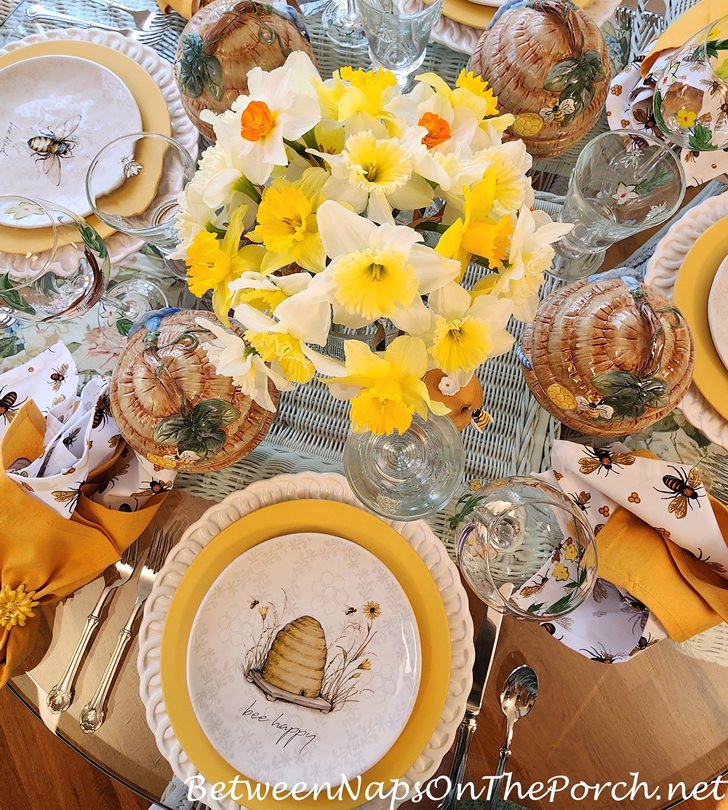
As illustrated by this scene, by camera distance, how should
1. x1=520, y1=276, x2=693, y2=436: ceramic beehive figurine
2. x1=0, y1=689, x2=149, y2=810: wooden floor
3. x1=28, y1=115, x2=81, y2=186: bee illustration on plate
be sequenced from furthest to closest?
x1=0, y1=689, x2=149, y2=810: wooden floor → x1=28, y1=115, x2=81, y2=186: bee illustration on plate → x1=520, y1=276, x2=693, y2=436: ceramic beehive figurine

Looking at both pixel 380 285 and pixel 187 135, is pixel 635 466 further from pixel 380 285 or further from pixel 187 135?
pixel 187 135

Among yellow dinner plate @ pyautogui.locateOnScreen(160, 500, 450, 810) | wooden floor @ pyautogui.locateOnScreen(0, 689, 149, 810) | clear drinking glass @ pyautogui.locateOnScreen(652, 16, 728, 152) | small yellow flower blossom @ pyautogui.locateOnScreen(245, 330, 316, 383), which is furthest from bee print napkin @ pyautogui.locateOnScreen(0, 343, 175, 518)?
wooden floor @ pyautogui.locateOnScreen(0, 689, 149, 810)

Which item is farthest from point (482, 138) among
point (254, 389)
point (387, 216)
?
point (254, 389)

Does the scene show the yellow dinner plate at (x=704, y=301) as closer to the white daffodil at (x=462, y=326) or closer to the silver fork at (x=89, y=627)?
the white daffodil at (x=462, y=326)

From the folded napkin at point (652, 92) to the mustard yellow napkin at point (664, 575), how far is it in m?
0.40

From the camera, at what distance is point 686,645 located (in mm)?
642

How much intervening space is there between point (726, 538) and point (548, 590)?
0.66 feet

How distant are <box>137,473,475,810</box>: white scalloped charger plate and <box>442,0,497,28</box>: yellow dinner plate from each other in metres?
0.59

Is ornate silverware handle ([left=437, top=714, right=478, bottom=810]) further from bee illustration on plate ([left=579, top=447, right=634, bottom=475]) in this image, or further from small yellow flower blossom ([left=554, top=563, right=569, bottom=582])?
bee illustration on plate ([left=579, top=447, right=634, bottom=475])

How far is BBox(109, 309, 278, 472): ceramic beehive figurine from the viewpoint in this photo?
515mm

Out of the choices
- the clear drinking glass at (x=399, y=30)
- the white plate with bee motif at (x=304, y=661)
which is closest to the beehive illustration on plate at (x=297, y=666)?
the white plate with bee motif at (x=304, y=661)

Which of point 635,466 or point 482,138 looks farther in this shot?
point 635,466

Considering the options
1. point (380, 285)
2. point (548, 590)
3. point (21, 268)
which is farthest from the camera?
point (21, 268)

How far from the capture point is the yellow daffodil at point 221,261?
14.0 inches
